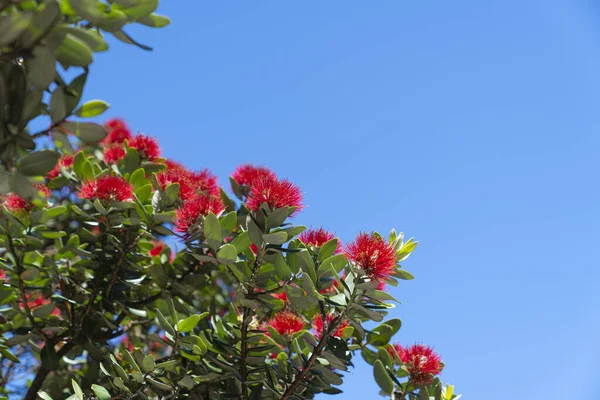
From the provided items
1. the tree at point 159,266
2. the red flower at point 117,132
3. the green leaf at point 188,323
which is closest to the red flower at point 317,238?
the tree at point 159,266

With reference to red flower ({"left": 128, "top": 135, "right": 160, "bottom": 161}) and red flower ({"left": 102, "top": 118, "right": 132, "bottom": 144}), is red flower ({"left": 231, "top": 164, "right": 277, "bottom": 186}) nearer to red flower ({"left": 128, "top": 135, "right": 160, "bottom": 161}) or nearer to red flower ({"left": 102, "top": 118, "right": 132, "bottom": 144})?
A: red flower ({"left": 128, "top": 135, "right": 160, "bottom": 161})

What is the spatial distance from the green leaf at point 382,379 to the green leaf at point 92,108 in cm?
142

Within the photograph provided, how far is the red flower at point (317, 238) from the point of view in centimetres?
211

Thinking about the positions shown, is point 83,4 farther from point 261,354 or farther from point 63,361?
point 63,361

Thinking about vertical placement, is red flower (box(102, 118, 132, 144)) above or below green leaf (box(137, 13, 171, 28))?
above

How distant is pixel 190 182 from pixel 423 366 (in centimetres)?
128

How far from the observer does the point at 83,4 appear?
1.45 m

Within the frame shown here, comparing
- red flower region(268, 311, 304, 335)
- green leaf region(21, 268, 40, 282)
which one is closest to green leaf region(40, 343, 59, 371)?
green leaf region(21, 268, 40, 282)

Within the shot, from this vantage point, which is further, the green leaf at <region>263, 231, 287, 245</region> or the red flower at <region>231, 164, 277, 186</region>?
the red flower at <region>231, 164, 277, 186</region>

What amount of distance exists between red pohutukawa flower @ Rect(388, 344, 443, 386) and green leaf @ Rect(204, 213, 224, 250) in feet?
3.18

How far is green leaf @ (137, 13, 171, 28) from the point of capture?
5.38ft

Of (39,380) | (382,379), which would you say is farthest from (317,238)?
(39,380)

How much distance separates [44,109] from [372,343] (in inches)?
65.2

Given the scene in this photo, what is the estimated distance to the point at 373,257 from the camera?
6.26 ft
